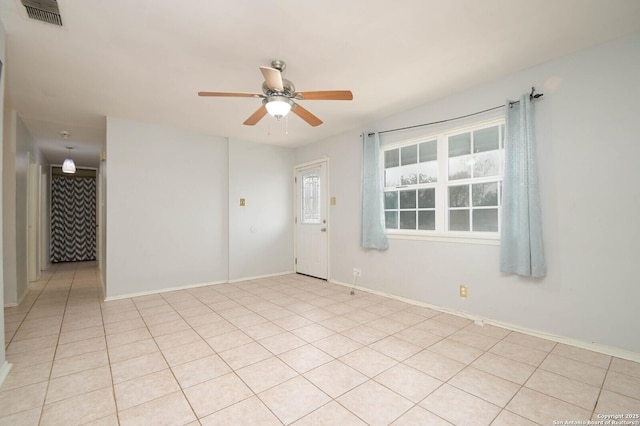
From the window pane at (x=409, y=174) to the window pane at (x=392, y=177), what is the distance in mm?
70

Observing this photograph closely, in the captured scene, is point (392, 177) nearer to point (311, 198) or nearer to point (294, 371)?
point (311, 198)

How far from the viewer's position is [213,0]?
186 cm

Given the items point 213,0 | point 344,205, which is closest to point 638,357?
point 344,205

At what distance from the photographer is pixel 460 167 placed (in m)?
3.31

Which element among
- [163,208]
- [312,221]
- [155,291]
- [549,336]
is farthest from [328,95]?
[155,291]

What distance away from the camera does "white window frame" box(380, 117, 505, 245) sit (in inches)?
119

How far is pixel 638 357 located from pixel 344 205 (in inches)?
138

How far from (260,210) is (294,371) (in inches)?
145

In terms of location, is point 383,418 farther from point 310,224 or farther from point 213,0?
point 310,224

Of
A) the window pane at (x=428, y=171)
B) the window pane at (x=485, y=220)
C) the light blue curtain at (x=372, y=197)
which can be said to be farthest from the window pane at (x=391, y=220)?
the window pane at (x=485, y=220)

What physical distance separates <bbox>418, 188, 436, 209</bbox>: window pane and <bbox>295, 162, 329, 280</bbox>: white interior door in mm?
1822

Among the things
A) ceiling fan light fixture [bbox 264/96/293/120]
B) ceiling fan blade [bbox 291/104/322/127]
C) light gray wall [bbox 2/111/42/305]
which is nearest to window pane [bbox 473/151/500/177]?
ceiling fan blade [bbox 291/104/322/127]

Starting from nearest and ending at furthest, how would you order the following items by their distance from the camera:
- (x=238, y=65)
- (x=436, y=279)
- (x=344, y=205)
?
(x=238, y=65) → (x=436, y=279) → (x=344, y=205)

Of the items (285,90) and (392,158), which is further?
(392,158)
